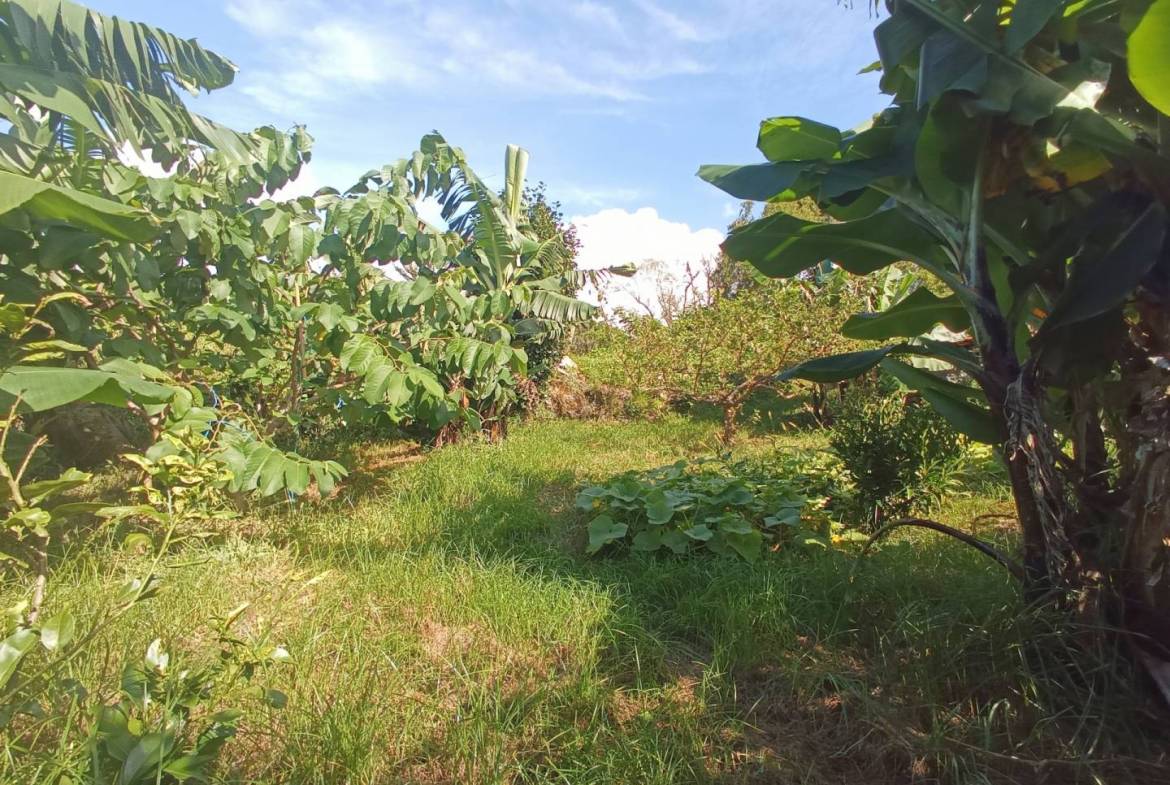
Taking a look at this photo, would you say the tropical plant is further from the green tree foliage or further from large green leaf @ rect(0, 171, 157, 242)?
the green tree foliage

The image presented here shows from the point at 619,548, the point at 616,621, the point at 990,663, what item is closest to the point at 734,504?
the point at 619,548

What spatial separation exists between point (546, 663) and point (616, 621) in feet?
1.17

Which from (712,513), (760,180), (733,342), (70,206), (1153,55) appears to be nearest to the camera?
(1153,55)

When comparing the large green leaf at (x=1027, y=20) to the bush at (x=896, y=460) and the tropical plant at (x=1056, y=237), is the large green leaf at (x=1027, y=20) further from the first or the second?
the bush at (x=896, y=460)

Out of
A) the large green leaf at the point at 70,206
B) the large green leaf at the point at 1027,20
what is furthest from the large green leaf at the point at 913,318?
the large green leaf at the point at 70,206

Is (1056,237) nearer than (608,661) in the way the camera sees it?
Yes

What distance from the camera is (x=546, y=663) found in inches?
80.5

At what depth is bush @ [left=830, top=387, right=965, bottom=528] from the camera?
11.4 feet

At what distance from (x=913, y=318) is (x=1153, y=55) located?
4.07ft

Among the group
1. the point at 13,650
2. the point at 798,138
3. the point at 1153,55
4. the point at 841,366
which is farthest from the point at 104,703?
the point at 1153,55

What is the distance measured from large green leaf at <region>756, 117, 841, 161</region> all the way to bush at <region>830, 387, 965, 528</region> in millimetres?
2010

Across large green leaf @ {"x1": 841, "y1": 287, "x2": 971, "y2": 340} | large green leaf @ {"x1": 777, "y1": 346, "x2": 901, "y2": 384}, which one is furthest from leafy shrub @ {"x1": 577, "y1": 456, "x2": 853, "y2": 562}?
large green leaf @ {"x1": 841, "y1": 287, "x2": 971, "y2": 340}

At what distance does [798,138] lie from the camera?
2.27 metres

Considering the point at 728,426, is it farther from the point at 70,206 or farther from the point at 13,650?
the point at 13,650
